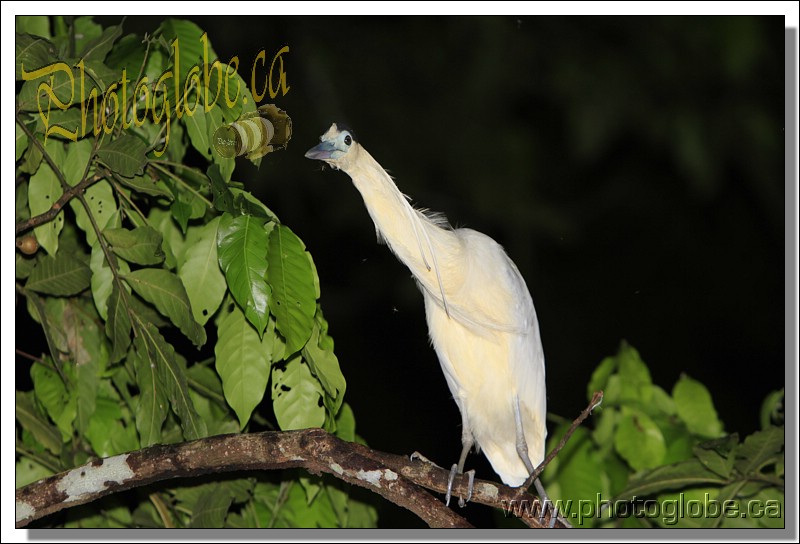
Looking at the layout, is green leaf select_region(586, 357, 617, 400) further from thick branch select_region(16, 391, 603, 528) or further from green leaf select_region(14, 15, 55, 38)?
green leaf select_region(14, 15, 55, 38)

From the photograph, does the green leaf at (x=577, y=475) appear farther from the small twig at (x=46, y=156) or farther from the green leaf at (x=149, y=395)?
the small twig at (x=46, y=156)

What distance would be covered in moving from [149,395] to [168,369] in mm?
A: 91

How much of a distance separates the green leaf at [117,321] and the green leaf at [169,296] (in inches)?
1.5

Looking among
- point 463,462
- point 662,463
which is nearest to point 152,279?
point 463,462

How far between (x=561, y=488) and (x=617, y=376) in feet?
0.98

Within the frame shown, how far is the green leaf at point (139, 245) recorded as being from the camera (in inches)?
57.4

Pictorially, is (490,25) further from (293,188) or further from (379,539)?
(379,539)

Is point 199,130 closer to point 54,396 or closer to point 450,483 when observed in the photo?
point 54,396

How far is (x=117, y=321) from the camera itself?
1.48m

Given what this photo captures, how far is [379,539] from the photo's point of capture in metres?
1.53

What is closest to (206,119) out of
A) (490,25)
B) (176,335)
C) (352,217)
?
(352,217)

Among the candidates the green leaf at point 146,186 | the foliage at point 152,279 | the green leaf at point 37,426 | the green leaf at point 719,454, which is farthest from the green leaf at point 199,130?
the green leaf at point 719,454

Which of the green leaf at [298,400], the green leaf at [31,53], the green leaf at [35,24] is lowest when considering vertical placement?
the green leaf at [298,400]

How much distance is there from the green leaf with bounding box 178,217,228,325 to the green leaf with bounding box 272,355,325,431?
190 millimetres
